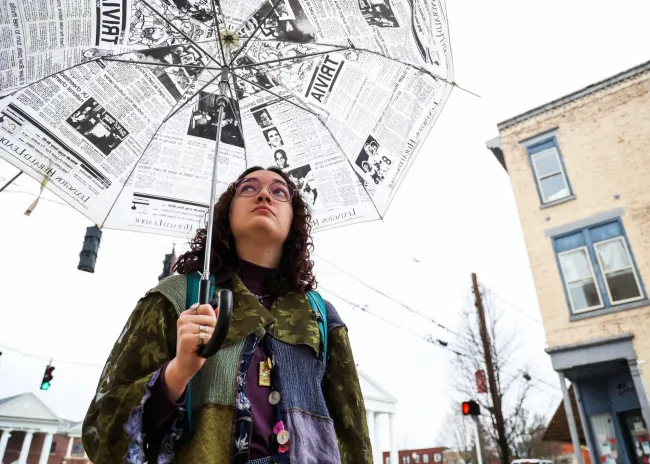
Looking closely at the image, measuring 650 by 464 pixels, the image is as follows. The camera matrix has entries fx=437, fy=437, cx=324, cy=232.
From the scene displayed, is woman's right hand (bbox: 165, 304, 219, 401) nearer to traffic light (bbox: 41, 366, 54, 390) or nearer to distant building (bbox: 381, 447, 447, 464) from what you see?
traffic light (bbox: 41, 366, 54, 390)

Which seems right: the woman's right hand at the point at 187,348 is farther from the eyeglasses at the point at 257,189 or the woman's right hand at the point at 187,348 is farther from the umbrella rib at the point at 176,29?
the umbrella rib at the point at 176,29

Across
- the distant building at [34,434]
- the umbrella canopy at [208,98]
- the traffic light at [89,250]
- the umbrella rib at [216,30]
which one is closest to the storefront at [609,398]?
the umbrella canopy at [208,98]

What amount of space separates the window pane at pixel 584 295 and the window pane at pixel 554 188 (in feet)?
8.95

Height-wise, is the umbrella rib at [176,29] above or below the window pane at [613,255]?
below

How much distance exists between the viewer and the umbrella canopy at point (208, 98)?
7.14 ft

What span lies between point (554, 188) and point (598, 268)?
9.25 feet

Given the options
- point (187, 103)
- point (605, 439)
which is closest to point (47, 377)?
point (187, 103)

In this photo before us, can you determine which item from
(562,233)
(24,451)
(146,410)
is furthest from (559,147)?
(24,451)

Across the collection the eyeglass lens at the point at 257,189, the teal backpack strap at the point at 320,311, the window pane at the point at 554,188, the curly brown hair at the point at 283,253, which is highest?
the window pane at the point at 554,188

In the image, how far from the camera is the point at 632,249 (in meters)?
11.8

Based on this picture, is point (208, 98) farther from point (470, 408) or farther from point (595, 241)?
point (470, 408)

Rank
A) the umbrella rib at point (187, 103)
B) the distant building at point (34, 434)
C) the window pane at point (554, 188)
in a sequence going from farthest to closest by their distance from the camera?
the distant building at point (34, 434), the window pane at point (554, 188), the umbrella rib at point (187, 103)

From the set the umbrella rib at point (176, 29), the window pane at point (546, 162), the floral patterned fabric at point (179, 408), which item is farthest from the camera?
the window pane at point (546, 162)

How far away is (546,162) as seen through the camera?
1395cm
